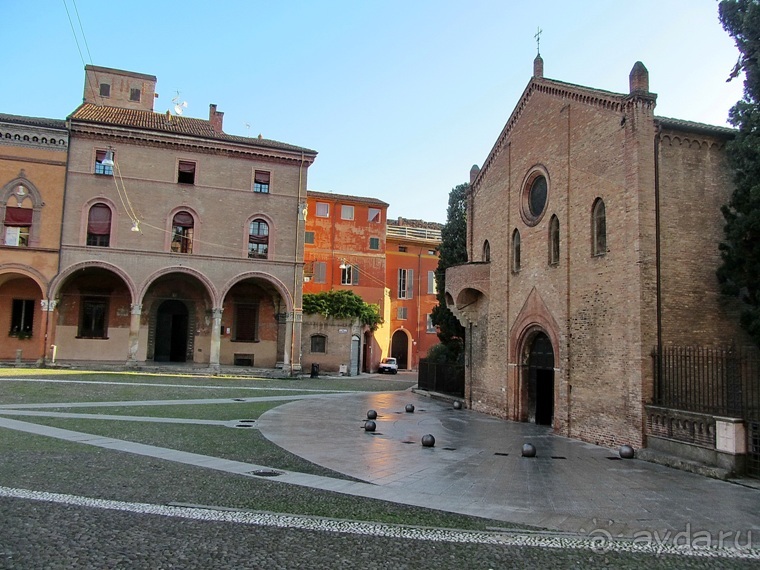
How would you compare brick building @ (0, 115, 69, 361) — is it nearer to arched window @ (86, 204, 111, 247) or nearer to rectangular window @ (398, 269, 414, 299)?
arched window @ (86, 204, 111, 247)

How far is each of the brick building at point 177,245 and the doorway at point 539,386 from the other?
58.7ft

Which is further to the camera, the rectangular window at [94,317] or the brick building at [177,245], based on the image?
the rectangular window at [94,317]

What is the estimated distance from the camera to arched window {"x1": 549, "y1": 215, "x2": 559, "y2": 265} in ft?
56.7

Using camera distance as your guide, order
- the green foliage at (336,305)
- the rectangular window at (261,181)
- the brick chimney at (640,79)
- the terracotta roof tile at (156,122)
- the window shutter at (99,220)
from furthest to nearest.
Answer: the green foliage at (336,305) < the rectangular window at (261,181) < the terracotta roof tile at (156,122) < the window shutter at (99,220) < the brick chimney at (640,79)

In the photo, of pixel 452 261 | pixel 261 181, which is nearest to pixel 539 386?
pixel 452 261

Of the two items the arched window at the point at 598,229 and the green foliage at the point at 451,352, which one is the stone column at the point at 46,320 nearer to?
the green foliage at the point at 451,352

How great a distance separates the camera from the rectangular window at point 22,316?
30581 millimetres

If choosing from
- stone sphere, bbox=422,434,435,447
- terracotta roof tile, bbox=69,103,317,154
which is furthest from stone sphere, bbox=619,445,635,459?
terracotta roof tile, bbox=69,103,317,154

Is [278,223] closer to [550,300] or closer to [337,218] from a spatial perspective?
[337,218]

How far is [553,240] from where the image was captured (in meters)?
17.4

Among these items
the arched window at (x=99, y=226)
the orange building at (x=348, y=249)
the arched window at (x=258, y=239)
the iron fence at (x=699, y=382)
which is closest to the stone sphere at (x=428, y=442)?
the iron fence at (x=699, y=382)

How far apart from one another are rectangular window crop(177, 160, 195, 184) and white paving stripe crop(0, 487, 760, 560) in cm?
2804

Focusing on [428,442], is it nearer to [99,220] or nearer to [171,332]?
[171,332]

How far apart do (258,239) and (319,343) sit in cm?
860
